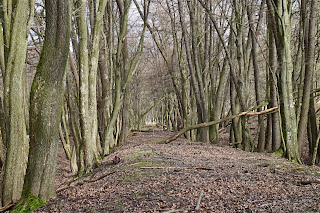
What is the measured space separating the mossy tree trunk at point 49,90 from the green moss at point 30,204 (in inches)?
10.9

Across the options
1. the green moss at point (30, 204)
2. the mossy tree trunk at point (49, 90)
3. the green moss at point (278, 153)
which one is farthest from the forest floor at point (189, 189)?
the green moss at point (278, 153)

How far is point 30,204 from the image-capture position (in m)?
5.11

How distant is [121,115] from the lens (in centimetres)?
1295

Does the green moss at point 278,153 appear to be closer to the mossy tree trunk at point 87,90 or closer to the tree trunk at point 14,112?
the mossy tree trunk at point 87,90

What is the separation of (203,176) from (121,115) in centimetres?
798

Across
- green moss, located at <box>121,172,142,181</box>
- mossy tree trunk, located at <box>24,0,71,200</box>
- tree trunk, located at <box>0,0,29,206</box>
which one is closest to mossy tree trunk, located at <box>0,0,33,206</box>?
tree trunk, located at <box>0,0,29,206</box>

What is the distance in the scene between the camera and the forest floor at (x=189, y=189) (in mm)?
3727

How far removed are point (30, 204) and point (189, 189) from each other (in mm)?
2546

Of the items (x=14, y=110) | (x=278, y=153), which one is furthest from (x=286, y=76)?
(x=14, y=110)

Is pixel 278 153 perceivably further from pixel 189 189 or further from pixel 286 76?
pixel 189 189

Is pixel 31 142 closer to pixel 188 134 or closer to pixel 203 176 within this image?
pixel 203 176

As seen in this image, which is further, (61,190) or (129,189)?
(61,190)

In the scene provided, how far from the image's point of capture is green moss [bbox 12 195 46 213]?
509 centimetres

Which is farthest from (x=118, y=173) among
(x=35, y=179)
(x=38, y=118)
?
(x=38, y=118)
